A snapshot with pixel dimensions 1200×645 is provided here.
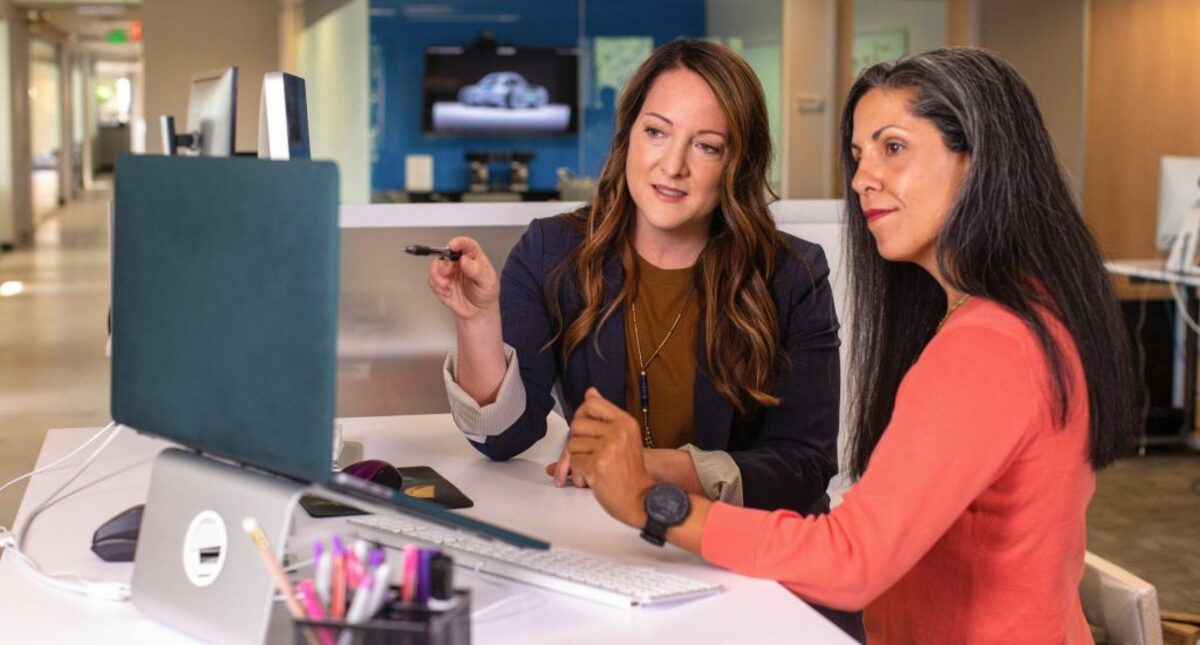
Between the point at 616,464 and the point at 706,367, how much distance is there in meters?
0.67

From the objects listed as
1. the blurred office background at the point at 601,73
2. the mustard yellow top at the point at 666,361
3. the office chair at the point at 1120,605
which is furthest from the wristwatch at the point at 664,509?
→ the blurred office background at the point at 601,73

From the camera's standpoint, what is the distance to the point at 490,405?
7.00 ft

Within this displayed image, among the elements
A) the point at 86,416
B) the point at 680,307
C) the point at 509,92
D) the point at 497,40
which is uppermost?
the point at 497,40

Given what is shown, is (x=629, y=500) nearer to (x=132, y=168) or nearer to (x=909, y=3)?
(x=132, y=168)

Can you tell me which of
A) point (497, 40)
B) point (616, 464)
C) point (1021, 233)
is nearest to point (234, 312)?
point (616, 464)

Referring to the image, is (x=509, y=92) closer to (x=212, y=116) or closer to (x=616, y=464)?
(x=212, y=116)

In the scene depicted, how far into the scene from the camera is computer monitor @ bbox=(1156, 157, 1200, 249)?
242 inches

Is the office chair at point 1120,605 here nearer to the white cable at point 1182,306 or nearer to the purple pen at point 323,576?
the purple pen at point 323,576

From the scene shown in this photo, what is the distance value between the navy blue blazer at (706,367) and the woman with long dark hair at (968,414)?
0.55 metres

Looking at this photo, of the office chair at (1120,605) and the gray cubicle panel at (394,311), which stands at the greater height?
the gray cubicle panel at (394,311)

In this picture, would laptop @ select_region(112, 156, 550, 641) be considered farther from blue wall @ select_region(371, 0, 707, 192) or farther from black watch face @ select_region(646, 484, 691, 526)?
blue wall @ select_region(371, 0, 707, 192)

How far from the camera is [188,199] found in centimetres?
144

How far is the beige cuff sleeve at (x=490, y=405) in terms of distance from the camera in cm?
214

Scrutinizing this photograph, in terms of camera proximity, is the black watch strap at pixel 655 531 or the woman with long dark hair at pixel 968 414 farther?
the black watch strap at pixel 655 531
